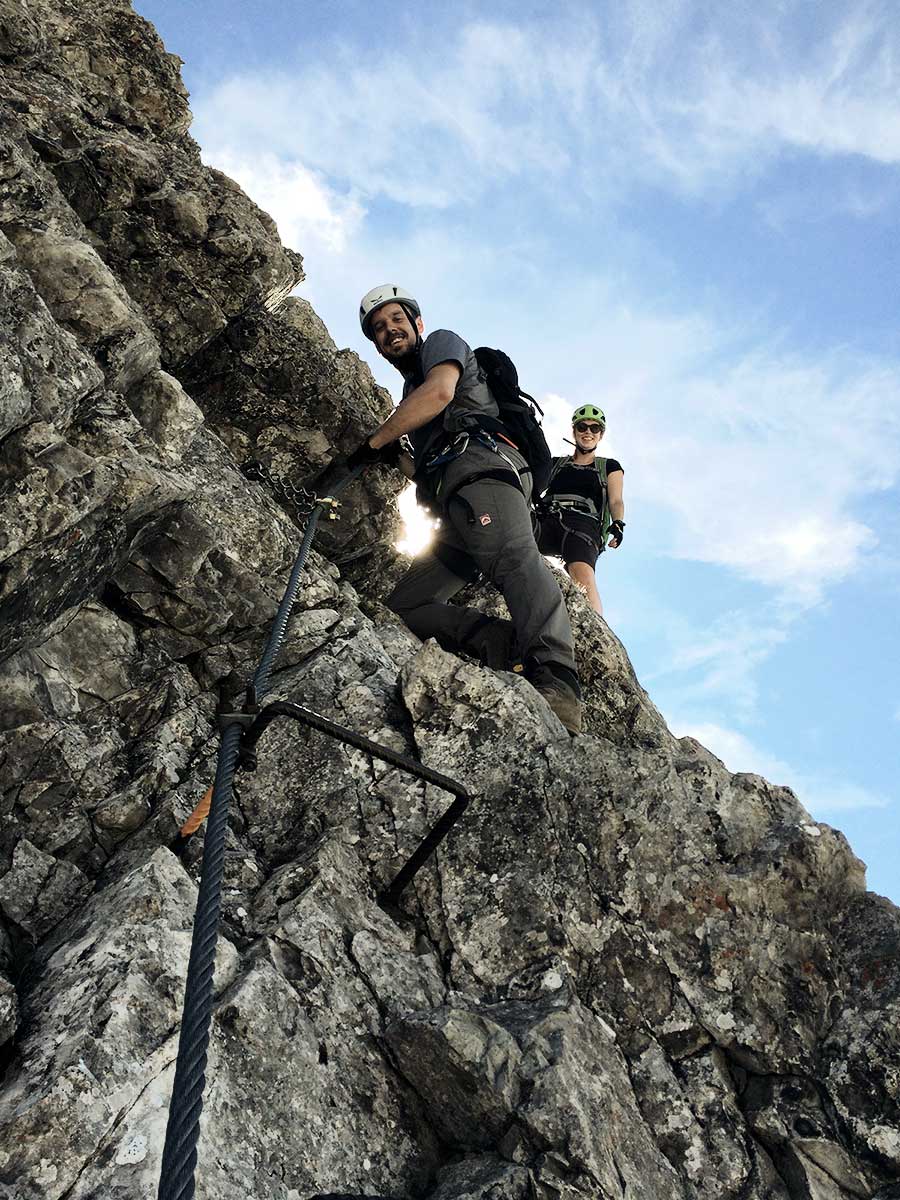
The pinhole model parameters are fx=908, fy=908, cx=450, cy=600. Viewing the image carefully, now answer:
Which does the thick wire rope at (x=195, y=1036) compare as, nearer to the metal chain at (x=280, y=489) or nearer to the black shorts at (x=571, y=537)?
the metal chain at (x=280, y=489)

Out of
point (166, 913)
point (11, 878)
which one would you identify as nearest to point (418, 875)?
point (166, 913)

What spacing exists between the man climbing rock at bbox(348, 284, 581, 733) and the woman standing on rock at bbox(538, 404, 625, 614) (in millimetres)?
4898

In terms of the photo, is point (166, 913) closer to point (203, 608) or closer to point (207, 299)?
point (203, 608)

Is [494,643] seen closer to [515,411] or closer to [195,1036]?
[515,411]

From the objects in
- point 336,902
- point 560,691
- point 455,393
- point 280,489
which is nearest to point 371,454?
point 455,393

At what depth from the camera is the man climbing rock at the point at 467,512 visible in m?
9.59

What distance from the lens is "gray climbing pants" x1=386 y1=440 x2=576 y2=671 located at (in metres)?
9.62

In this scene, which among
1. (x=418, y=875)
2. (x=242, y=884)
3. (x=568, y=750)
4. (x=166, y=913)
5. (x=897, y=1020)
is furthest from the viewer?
(x=568, y=750)

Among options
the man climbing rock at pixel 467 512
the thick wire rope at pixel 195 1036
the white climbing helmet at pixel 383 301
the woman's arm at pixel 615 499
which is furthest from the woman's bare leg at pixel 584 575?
the thick wire rope at pixel 195 1036

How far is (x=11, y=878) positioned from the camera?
20.2 feet

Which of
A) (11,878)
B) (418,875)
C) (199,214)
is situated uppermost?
(199,214)

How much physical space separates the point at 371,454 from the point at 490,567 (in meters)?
2.01

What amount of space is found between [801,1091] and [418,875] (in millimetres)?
2920

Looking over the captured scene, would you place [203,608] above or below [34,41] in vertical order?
below
